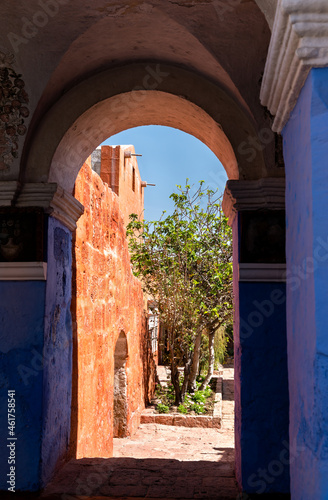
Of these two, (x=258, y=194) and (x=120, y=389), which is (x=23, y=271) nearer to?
(x=258, y=194)

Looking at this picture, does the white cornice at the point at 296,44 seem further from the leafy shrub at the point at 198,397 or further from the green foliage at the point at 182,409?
the leafy shrub at the point at 198,397

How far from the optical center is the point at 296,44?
157 cm

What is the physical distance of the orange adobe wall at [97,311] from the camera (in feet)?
15.8

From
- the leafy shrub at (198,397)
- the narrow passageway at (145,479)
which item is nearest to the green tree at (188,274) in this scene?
the leafy shrub at (198,397)

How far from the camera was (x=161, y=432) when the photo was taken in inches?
352

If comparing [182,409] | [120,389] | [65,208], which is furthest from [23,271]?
[182,409]

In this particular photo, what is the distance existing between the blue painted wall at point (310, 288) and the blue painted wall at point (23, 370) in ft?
6.96

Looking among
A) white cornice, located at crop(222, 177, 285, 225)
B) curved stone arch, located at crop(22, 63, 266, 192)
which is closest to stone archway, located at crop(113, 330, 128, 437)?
curved stone arch, located at crop(22, 63, 266, 192)

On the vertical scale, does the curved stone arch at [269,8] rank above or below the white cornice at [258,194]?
above

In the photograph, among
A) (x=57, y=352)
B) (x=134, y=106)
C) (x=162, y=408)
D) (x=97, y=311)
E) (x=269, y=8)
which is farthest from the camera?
(x=162, y=408)

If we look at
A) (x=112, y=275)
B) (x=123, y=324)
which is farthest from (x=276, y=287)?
(x=123, y=324)

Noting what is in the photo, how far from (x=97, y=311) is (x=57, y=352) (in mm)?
1951

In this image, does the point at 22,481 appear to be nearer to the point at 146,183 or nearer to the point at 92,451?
the point at 92,451

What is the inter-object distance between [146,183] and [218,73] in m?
13.9
